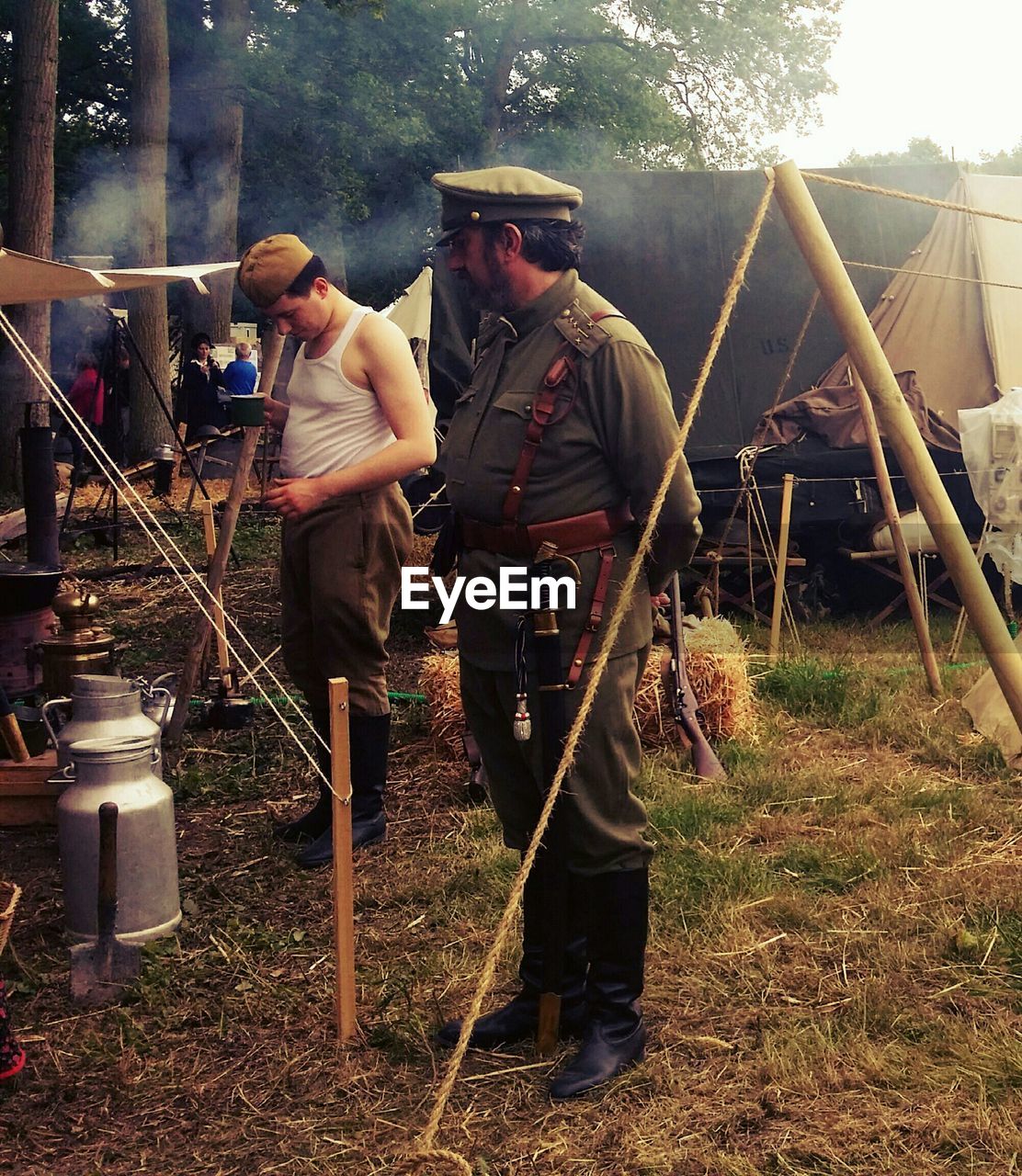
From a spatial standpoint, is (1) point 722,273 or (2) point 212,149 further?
(2) point 212,149

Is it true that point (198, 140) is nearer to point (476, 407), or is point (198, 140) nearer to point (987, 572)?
point (987, 572)

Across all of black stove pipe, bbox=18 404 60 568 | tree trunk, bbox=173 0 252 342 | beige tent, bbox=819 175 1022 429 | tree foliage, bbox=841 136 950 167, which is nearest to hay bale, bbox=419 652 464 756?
black stove pipe, bbox=18 404 60 568

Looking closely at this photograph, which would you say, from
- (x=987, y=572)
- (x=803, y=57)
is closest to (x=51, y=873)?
(x=987, y=572)

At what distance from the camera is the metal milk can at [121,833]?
3422 mm

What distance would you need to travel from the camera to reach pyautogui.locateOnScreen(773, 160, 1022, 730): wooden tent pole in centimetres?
241

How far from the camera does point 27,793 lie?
4504 millimetres

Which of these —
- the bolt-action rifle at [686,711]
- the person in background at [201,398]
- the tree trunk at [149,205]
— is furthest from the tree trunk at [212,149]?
the bolt-action rifle at [686,711]

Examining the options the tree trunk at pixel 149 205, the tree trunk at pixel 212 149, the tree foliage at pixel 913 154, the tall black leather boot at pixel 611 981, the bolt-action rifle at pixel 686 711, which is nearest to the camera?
the tall black leather boot at pixel 611 981

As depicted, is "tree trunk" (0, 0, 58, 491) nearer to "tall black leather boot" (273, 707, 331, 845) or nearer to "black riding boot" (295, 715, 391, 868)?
"tall black leather boot" (273, 707, 331, 845)

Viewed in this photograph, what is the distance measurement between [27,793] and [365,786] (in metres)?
1.25

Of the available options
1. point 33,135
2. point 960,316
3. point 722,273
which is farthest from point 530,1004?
point 33,135

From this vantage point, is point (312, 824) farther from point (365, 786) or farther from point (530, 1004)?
point (530, 1004)

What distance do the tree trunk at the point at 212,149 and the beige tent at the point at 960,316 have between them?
12.1m

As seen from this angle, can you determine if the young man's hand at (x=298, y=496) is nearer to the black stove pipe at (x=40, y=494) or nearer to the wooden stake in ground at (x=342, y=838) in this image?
the wooden stake in ground at (x=342, y=838)
